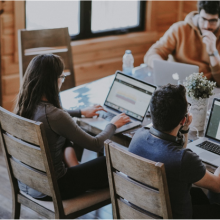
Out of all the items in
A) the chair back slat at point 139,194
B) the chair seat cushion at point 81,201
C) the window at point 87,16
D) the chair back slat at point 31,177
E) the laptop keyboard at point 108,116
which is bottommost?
the chair seat cushion at point 81,201

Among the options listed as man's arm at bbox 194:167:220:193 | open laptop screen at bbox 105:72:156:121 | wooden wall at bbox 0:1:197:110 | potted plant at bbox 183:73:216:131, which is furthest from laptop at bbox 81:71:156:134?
wooden wall at bbox 0:1:197:110

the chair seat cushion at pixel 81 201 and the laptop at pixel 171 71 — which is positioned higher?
the laptop at pixel 171 71

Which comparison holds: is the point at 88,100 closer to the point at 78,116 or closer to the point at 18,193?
the point at 78,116

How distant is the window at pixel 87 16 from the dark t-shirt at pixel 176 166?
2617 mm


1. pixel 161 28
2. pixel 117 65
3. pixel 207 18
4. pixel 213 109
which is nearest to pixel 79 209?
pixel 213 109

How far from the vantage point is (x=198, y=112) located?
2133mm

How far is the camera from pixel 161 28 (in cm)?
478

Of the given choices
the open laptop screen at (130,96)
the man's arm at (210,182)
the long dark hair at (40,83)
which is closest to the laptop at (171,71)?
the open laptop screen at (130,96)

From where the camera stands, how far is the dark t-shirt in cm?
143

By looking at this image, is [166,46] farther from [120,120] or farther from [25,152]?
[25,152]

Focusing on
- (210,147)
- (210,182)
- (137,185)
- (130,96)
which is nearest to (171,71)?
(130,96)

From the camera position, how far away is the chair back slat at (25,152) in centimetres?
176

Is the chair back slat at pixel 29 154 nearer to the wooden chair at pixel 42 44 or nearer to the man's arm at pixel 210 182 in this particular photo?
the man's arm at pixel 210 182

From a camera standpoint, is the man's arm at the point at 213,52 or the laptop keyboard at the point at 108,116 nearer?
the laptop keyboard at the point at 108,116
